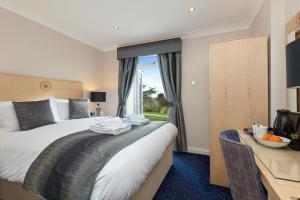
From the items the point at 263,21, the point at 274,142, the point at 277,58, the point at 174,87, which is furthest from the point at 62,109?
the point at 263,21

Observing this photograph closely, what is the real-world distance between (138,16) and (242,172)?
110 inches

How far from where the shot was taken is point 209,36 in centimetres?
337

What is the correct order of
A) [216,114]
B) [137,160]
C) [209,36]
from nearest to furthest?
[137,160]
[216,114]
[209,36]

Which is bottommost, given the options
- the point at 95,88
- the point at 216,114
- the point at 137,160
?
the point at 137,160

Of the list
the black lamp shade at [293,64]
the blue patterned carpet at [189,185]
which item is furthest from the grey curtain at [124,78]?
the black lamp shade at [293,64]

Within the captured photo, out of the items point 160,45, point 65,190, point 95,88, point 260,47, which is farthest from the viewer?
point 95,88

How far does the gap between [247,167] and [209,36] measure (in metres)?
3.10

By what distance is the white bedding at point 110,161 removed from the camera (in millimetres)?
1023

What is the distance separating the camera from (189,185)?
2.19 metres

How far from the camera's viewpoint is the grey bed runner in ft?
3.47

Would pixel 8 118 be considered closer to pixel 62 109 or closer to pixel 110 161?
pixel 62 109

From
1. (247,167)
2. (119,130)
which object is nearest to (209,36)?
(119,130)

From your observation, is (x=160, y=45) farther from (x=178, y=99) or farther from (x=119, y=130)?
(x=119, y=130)

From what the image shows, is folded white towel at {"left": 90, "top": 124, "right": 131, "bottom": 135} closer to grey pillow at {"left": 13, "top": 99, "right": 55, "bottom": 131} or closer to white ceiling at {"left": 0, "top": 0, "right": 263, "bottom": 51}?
grey pillow at {"left": 13, "top": 99, "right": 55, "bottom": 131}
